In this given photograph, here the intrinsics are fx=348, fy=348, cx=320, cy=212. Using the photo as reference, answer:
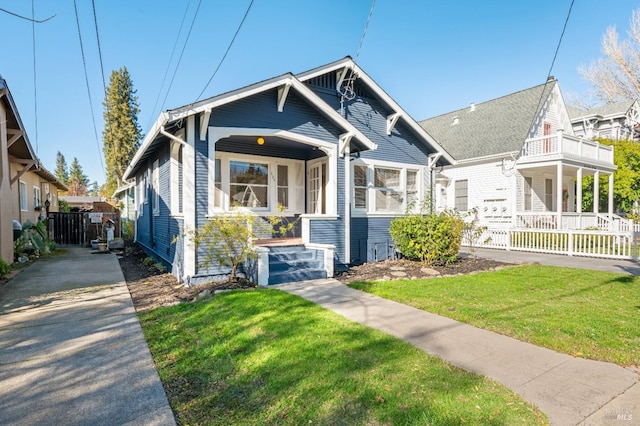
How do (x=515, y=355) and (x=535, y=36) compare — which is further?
(x=535, y=36)

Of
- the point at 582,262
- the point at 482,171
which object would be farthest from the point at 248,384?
the point at 482,171

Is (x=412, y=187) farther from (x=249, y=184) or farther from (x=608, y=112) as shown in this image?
(x=608, y=112)

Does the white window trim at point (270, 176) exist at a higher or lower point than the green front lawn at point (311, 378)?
higher

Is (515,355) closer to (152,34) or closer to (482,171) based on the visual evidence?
(152,34)

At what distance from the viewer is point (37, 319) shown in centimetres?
515

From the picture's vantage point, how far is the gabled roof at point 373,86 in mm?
9727

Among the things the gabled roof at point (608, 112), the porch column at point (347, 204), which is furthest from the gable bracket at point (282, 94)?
the gabled roof at point (608, 112)

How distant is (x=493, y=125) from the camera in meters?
17.9

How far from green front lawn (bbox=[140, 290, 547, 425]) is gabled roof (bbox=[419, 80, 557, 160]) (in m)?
14.9

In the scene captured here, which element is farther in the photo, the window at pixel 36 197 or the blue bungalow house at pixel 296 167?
the window at pixel 36 197

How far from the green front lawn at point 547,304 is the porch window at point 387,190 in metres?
3.38

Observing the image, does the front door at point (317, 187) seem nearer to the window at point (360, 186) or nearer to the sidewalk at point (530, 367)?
the window at point (360, 186)

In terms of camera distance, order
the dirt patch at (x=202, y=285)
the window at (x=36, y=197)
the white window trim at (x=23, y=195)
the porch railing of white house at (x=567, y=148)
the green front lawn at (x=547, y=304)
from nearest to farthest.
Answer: the green front lawn at (x=547, y=304), the dirt patch at (x=202, y=285), the white window trim at (x=23, y=195), the porch railing of white house at (x=567, y=148), the window at (x=36, y=197)

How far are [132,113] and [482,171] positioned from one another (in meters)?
37.0
